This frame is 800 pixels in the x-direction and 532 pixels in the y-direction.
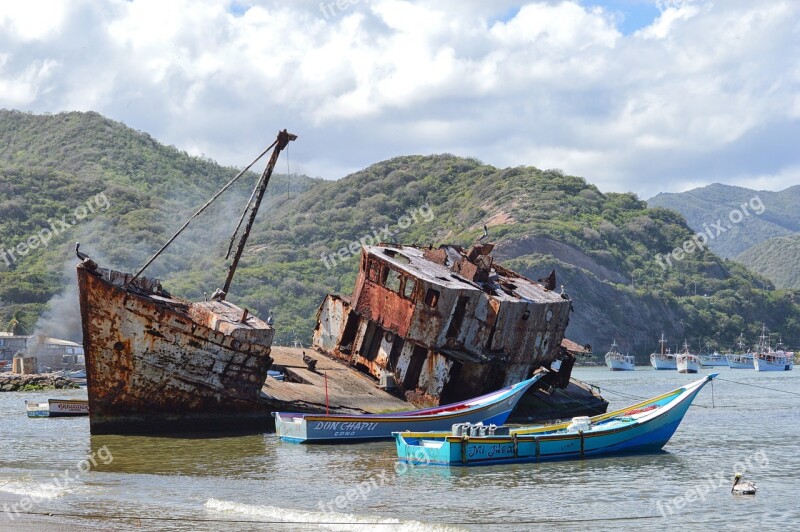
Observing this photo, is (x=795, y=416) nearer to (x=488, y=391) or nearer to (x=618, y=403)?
(x=618, y=403)

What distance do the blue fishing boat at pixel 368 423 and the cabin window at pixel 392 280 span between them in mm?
4224

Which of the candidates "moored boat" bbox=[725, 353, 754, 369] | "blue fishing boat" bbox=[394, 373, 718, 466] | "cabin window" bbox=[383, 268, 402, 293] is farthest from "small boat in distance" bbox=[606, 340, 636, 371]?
"blue fishing boat" bbox=[394, 373, 718, 466]

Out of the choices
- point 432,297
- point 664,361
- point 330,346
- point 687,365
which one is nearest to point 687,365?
point 687,365

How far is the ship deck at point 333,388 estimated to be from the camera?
29328 mm

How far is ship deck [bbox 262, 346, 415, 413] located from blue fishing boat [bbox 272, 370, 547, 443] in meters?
1.43

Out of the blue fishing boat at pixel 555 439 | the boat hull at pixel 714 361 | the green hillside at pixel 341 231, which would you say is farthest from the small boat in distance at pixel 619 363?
the blue fishing boat at pixel 555 439

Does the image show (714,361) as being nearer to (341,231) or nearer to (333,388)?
(341,231)

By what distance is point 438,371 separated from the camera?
101ft

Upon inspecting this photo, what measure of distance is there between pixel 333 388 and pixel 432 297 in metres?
4.01

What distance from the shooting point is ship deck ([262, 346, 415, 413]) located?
29.3 m

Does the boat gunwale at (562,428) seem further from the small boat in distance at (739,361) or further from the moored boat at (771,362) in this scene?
the small boat in distance at (739,361)

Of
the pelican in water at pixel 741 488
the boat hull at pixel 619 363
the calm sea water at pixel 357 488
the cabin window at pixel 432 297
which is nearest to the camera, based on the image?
the calm sea water at pixel 357 488

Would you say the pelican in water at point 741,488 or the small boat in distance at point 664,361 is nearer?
the pelican in water at point 741,488

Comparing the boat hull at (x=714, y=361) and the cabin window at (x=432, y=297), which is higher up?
the cabin window at (x=432, y=297)
